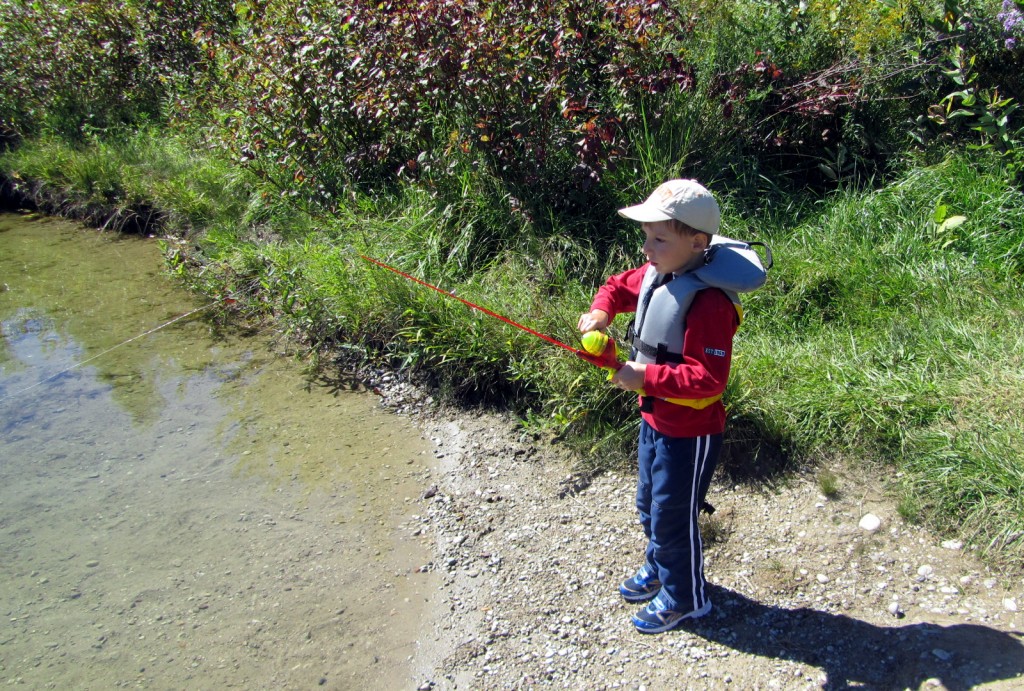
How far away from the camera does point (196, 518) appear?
413 cm

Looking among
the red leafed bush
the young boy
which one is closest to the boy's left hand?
the young boy

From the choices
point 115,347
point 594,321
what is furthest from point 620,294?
point 115,347

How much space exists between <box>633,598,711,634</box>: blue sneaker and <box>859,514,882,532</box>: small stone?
77 cm

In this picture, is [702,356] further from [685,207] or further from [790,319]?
[790,319]

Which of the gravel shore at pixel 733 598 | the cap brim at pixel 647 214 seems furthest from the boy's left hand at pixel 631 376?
the gravel shore at pixel 733 598

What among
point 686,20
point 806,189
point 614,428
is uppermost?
point 686,20

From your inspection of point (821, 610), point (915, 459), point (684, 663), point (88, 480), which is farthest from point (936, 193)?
point (88, 480)

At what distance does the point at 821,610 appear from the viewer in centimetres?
312

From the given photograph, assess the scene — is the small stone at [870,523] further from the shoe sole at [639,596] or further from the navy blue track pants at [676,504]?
the shoe sole at [639,596]

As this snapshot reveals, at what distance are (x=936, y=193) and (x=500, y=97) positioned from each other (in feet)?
8.60

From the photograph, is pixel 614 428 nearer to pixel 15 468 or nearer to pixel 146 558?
pixel 146 558

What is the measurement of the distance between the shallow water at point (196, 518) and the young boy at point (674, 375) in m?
1.02

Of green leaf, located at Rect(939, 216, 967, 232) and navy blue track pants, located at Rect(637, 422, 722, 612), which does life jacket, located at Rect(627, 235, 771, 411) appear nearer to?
navy blue track pants, located at Rect(637, 422, 722, 612)

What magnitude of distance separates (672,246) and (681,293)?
0.15 m
